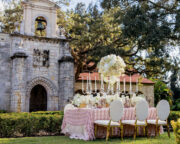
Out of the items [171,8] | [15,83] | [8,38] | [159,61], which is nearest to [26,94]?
[15,83]

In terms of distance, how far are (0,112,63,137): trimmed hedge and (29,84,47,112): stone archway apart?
951 centimetres

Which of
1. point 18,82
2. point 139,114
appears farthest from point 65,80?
point 139,114

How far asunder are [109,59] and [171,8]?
A: 6.17m

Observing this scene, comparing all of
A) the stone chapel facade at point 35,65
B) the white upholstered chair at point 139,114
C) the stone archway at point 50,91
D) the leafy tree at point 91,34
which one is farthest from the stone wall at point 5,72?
the white upholstered chair at point 139,114

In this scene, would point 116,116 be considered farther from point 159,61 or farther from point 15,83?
point 15,83

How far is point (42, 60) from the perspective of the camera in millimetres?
18953

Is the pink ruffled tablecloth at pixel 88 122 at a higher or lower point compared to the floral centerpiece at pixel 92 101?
lower

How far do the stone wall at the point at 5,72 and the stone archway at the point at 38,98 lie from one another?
2672 mm

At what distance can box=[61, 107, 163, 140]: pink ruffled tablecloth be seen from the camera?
27.3 ft

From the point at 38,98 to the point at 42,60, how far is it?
127 inches

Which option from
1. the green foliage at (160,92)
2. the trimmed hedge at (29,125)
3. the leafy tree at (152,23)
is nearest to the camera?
the trimmed hedge at (29,125)

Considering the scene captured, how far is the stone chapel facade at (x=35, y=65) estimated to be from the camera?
17.5m

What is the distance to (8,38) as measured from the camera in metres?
18.4

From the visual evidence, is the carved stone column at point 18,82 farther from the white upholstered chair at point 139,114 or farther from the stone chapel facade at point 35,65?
the white upholstered chair at point 139,114
